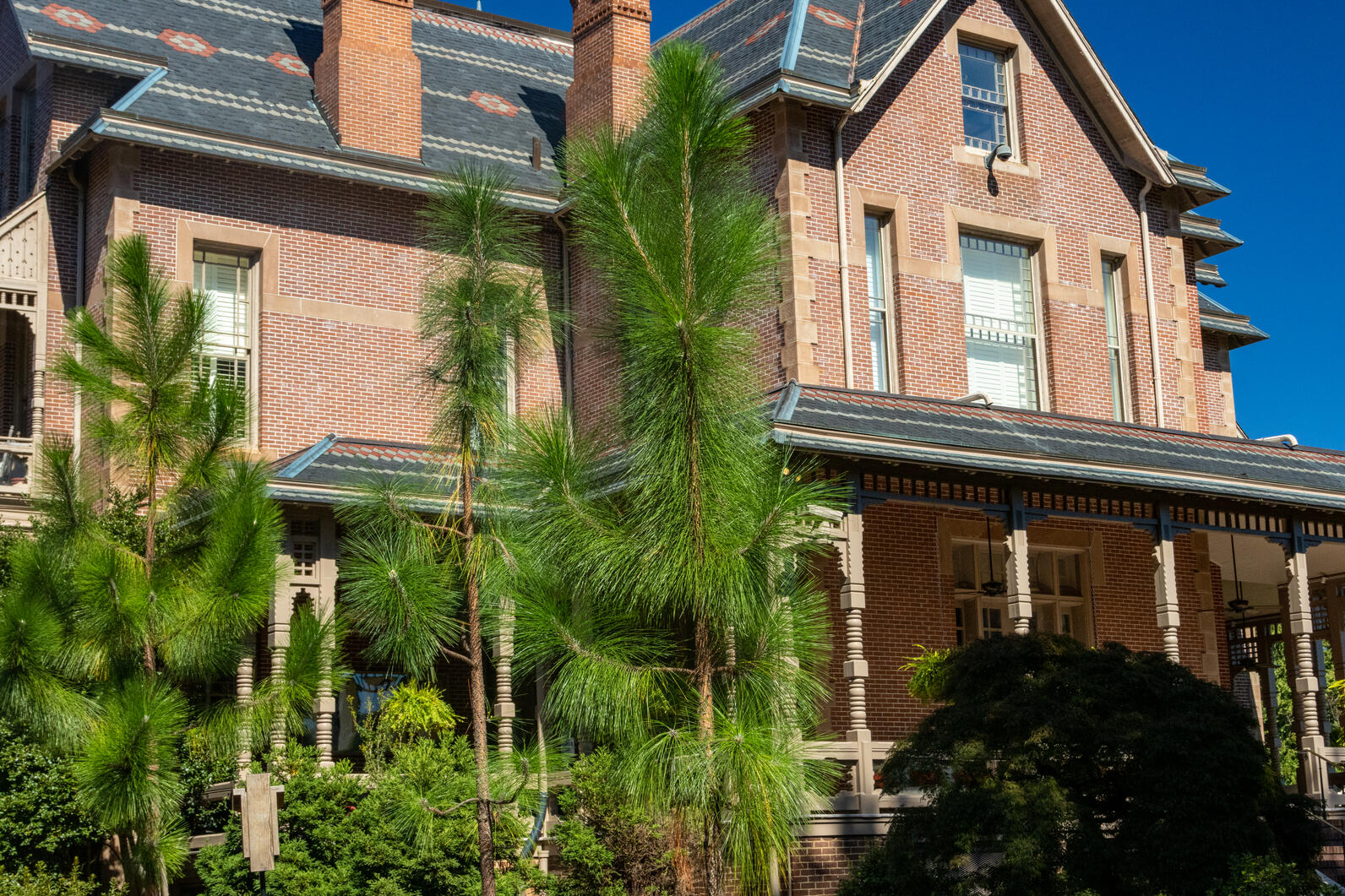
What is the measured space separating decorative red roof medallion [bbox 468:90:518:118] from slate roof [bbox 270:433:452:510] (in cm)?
812

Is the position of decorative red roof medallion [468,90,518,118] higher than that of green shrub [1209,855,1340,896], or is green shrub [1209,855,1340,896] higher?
decorative red roof medallion [468,90,518,118]

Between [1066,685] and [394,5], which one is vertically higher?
[394,5]

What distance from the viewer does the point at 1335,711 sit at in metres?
27.1

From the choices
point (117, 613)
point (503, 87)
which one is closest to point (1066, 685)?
point (117, 613)

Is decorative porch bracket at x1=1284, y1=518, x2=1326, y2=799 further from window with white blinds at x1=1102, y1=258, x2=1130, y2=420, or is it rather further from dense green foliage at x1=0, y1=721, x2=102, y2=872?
dense green foliage at x1=0, y1=721, x2=102, y2=872

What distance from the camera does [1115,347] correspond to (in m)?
24.6

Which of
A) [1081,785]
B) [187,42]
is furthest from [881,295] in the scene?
[187,42]

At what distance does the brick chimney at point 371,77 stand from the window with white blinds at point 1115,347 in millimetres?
10658

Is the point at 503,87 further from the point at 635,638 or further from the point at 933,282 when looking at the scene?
the point at 635,638

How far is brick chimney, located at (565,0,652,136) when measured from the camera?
80.7 ft

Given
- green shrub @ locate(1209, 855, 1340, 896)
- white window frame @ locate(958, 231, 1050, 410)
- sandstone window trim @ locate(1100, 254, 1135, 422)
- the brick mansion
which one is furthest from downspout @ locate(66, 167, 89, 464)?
green shrub @ locate(1209, 855, 1340, 896)

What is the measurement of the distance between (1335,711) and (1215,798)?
15122mm

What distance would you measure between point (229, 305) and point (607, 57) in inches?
269

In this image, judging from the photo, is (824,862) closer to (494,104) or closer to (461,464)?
(461,464)
